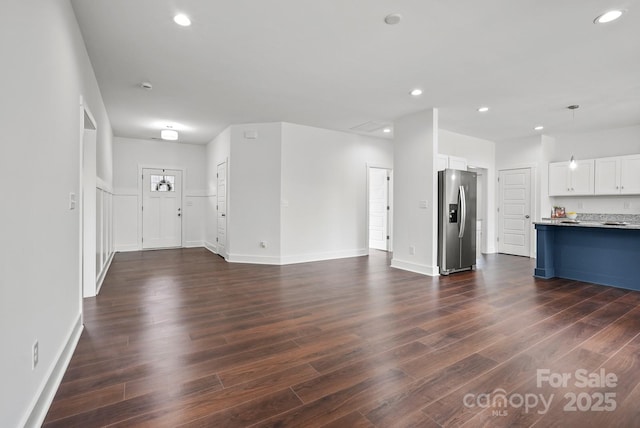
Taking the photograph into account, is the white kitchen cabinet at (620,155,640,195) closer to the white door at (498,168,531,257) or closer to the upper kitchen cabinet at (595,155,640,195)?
the upper kitchen cabinet at (595,155,640,195)

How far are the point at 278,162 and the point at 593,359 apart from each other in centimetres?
507

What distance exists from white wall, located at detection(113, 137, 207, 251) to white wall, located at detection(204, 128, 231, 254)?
0.87 ft

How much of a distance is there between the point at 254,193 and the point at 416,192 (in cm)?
303

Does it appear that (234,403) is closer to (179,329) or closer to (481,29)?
(179,329)

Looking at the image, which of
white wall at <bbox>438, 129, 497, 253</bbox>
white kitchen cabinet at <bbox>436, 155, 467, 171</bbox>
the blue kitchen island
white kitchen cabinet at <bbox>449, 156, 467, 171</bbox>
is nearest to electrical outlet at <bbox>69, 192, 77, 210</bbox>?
white kitchen cabinet at <bbox>436, 155, 467, 171</bbox>

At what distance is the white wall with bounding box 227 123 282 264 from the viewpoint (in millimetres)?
5984

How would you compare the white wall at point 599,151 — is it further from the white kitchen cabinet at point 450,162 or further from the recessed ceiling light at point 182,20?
the recessed ceiling light at point 182,20

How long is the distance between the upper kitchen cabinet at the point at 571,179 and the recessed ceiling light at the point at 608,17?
4610 millimetres

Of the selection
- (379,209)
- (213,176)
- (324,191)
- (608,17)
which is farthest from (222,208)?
(608,17)

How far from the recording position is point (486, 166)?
24.1 feet

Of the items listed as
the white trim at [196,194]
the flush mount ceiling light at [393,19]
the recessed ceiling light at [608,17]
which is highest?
the flush mount ceiling light at [393,19]

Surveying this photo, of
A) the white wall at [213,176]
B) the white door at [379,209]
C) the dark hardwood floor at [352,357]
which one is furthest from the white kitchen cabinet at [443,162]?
the white wall at [213,176]

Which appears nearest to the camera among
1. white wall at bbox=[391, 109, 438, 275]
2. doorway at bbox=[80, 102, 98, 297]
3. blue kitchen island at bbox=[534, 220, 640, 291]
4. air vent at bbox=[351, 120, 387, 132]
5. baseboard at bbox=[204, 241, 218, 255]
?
doorway at bbox=[80, 102, 98, 297]

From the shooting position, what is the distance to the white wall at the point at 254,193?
5984mm
